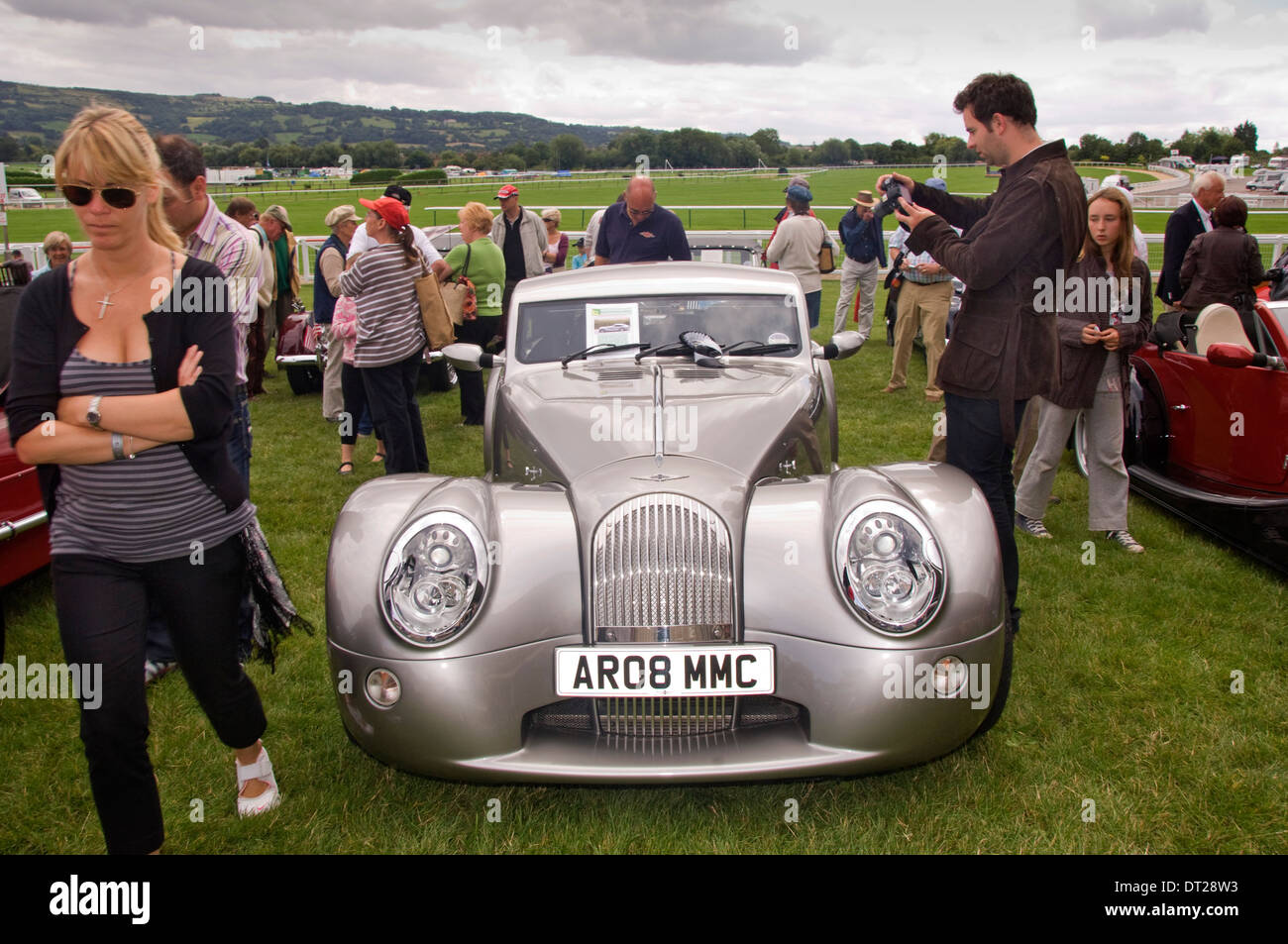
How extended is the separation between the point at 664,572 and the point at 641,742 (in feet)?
1.68

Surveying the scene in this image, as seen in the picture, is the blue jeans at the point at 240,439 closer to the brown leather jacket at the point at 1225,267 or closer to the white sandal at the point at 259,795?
the white sandal at the point at 259,795

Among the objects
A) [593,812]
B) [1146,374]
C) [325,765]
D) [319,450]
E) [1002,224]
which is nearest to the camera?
[593,812]

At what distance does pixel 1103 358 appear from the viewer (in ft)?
Answer: 17.6

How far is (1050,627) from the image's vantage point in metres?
4.46

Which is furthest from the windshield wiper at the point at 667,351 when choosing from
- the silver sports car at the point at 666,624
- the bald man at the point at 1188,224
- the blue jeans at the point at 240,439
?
the bald man at the point at 1188,224

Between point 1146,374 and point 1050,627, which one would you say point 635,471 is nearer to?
point 1050,627

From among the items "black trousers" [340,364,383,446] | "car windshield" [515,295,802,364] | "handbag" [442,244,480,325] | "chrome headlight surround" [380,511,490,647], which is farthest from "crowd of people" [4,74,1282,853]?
"handbag" [442,244,480,325]

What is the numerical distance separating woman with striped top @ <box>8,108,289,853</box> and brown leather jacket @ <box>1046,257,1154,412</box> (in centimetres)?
454

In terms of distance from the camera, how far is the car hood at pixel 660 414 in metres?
3.37

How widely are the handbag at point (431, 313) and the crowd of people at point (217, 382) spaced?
0.13 feet

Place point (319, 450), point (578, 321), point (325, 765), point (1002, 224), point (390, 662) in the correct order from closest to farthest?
point (390, 662) < point (325, 765) < point (1002, 224) < point (578, 321) < point (319, 450)
